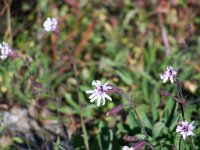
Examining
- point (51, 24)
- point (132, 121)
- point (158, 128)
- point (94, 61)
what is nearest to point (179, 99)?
point (158, 128)

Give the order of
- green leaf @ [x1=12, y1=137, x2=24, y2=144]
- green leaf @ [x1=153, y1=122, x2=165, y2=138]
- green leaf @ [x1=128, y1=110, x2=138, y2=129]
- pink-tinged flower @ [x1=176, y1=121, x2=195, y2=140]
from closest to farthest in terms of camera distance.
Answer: pink-tinged flower @ [x1=176, y1=121, x2=195, y2=140] → green leaf @ [x1=153, y1=122, x2=165, y2=138] → green leaf @ [x1=128, y1=110, x2=138, y2=129] → green leaf @ [x1=12, y1=137, x2=24, y2=144]

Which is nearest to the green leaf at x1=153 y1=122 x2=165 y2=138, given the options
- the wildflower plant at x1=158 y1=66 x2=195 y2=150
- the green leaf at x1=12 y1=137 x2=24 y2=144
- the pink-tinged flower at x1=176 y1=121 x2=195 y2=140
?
the wildflower plant at x1=158 y1=66 x2=195 y2=150

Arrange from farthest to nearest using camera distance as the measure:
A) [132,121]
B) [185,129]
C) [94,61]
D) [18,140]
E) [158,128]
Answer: [94,61] → [18,140] → [132,121] → [158,128] → [185,129]

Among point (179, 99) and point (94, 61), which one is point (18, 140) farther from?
point (179, 99)

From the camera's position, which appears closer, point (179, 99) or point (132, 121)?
point (179, 99)

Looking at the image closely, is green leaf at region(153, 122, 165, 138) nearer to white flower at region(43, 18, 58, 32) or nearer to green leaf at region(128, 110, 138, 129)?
green leaf at region(128, 110, 138, 129)

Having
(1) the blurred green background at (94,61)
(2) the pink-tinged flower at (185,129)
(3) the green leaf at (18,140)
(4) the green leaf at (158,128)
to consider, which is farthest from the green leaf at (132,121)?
(3) the green leaf at (18,140)

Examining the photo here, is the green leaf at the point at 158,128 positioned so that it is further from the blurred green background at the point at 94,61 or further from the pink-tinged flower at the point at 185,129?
the pink-tinged flower at the point at 185,129

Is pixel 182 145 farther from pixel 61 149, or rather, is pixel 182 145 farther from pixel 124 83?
pixel 124 83
